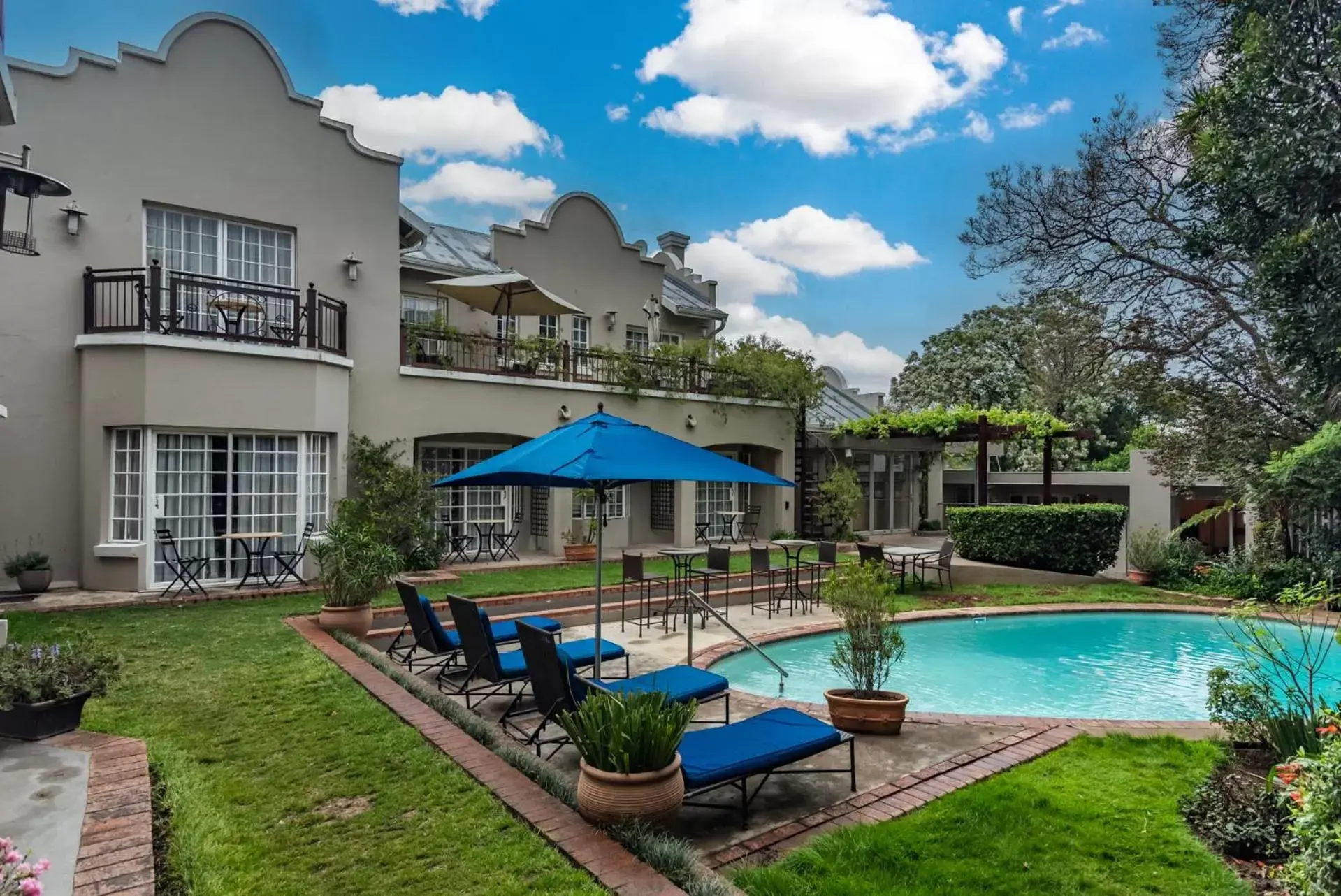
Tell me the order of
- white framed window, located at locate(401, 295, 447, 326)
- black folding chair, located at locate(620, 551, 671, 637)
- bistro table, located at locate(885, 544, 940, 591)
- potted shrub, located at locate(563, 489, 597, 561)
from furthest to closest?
1. white framed window, located at locate(401, 295, 447, 326)
2. potted shrub, located at locate(563, 489, 597, 561)
3. bistro table, located at locate(885, 544, 940, 591)
4. black folding chair, located at locate(620, 551, 671, 637)

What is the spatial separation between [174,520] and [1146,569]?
18718mm

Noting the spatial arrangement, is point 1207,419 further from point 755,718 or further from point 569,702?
point 569,702

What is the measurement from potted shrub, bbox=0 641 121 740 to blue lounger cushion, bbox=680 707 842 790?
4.57 m

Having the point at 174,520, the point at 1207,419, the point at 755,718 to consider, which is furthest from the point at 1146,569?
Answer: the point at 174,520

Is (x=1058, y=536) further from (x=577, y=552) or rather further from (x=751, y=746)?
(x=751, y=746)

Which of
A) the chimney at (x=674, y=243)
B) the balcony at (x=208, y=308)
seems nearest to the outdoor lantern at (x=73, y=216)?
the balcony at (x=208, y=308)

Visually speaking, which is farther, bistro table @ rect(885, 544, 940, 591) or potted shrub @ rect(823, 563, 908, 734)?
bistro table @ rect(885, 544, 940, 591)

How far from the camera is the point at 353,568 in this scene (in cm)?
951

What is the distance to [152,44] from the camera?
13492 millimetres

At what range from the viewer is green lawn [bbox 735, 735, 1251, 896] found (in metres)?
3.86

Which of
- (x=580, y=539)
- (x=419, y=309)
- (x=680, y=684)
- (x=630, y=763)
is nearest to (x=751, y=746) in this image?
(x=630, y=763)

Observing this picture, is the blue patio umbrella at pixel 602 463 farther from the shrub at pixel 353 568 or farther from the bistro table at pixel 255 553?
the bistro table at pixel 255 553

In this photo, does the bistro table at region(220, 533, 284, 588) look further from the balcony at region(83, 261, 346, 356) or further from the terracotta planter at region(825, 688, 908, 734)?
the terracotta planter at region(825, 688, 908, 734)

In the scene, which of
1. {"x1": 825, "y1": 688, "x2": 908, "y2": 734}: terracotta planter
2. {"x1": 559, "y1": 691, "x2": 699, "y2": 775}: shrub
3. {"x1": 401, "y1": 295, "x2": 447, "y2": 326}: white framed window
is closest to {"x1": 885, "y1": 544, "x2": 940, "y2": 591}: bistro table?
{"x1": 825, "y1": 688, "x2": 908, "y2": 734}: terracotta planter
